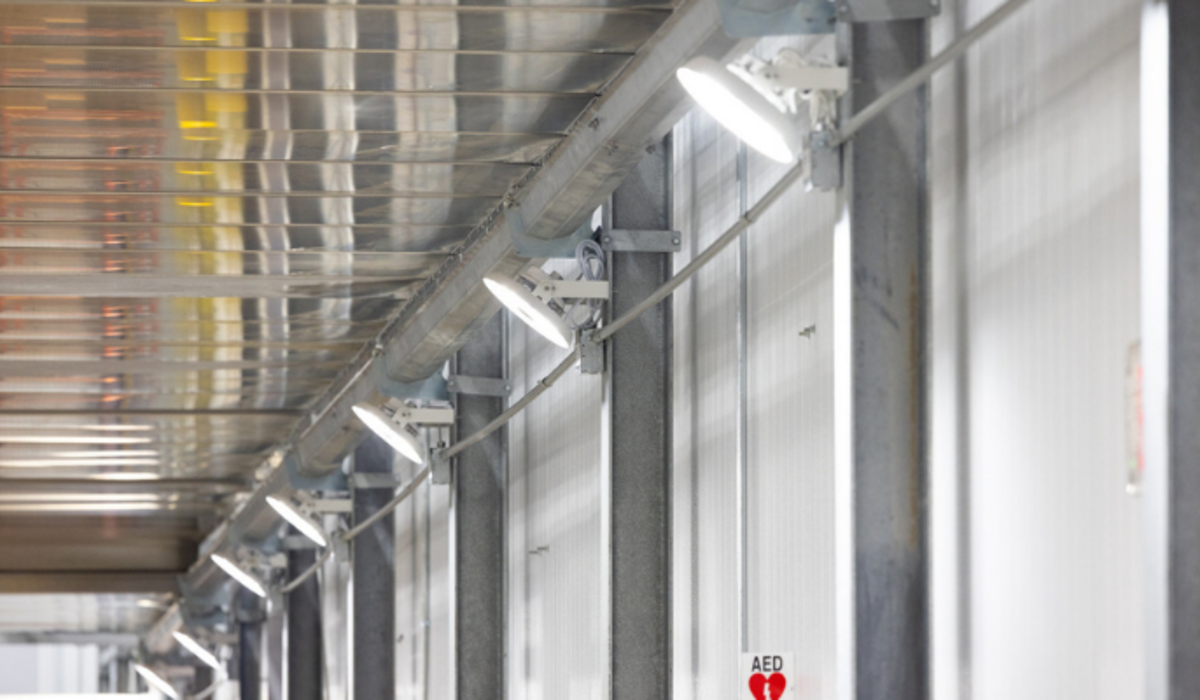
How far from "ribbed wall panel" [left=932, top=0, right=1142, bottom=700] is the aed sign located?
5.43ft

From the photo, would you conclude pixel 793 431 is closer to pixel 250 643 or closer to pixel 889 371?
pixel 889 371

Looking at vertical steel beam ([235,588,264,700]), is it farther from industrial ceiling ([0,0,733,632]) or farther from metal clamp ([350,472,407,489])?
metal clamp ([350,472,407,489])

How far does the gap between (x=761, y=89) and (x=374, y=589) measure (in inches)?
569

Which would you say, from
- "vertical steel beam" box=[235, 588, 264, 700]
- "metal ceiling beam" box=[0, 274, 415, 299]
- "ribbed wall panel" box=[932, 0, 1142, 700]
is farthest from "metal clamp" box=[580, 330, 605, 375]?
"vertical steel beam" box=[235, 588, 264, 700]

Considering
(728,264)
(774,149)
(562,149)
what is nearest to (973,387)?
(774,149)

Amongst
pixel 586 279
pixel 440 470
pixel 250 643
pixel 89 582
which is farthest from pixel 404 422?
pixel 250 643

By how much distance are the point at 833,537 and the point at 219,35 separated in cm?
437

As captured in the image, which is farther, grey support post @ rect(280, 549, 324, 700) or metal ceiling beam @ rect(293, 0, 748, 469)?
grey support post @ rect(280, 549, 324, 700)

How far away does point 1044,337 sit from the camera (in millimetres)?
6957

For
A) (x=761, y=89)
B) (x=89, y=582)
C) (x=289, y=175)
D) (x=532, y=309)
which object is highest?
(x=289, y=175)

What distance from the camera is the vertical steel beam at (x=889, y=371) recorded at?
747 centimetres

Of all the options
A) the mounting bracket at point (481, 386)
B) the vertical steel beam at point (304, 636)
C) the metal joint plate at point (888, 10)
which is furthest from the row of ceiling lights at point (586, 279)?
the vertical steel beam at point (304, 636)

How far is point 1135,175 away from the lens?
20.4 feet

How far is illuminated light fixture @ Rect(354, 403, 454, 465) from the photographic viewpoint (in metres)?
15.5
